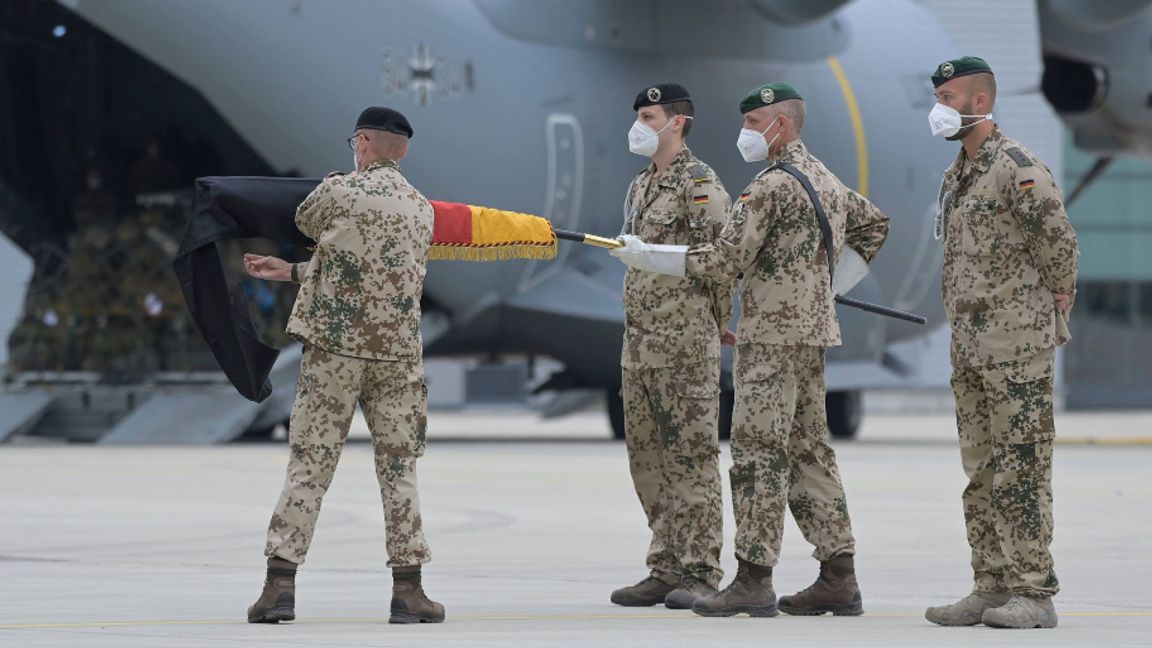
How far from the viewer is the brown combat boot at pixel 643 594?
859cm

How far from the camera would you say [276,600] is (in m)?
7.71

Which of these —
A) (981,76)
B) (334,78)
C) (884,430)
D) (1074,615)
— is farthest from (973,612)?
(884,430)

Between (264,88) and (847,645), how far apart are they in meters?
14.0

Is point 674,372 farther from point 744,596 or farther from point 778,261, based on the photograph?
point 744,596

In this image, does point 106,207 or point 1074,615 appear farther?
point 106,207

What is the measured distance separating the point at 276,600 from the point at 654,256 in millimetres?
1960

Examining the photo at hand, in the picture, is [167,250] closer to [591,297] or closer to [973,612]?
[591,297]

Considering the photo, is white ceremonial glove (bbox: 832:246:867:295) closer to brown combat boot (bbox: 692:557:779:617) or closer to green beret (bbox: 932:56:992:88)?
green beret (bbox: 932:56:992:88)

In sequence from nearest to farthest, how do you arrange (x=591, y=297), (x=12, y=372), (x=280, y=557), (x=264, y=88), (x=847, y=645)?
(x=847, y=645) → (x=280, y=557) → (x=264, y=88) → (x=591, y=297) → (x=12, y=372)

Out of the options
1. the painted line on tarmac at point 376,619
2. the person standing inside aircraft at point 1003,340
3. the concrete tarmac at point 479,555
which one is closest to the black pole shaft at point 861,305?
the person standing inside aircraft at point 1003,340

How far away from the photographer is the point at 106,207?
23312 millimetres

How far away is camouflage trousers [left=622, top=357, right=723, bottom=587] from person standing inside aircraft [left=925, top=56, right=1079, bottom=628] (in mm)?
1074

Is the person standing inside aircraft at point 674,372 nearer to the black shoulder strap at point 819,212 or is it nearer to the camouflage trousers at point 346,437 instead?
the black shoulder strap at point 819,212

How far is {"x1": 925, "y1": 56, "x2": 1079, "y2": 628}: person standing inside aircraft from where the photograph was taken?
25.6ft
